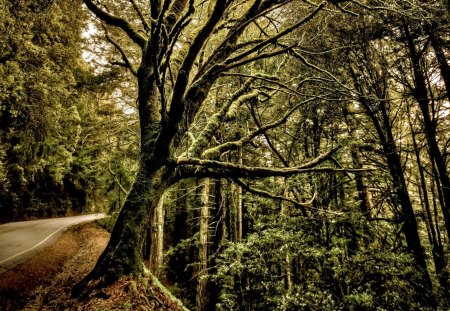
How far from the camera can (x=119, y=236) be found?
4.29 m

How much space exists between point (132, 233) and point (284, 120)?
3.70 metres

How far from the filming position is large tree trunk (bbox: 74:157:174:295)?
13.5 ft

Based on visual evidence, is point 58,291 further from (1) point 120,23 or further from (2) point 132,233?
(1) point 120,23

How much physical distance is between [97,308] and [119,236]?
1.07 metres

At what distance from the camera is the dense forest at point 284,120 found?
432cm

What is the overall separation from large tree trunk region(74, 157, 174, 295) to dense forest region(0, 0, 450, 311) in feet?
0.07

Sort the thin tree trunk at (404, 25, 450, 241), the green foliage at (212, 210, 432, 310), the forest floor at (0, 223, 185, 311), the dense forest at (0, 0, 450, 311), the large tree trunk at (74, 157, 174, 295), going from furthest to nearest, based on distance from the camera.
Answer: the green foliage at (212, 210, 432, 310) → the thin tree trunk at (404, 25, 450, 241) → the dense forest at (0, 0, 450, 311) → the large tree trunk at (74, 157, 174, 295) → the forest floor at (0, 223, 185, 311)

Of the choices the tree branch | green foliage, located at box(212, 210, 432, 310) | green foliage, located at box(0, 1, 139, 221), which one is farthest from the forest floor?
the tree branch

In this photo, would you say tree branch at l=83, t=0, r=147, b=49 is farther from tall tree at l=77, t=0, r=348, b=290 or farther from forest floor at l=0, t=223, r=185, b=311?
forest floor at l=0, t=223, r=185, b=311

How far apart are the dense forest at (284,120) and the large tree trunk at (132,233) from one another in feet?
0.07

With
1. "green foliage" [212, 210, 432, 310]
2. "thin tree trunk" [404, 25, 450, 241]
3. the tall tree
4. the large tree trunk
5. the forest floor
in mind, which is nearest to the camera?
the tall tree

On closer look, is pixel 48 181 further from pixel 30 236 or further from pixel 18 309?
pixel 18 309

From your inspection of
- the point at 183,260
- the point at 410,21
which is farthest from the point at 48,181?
the point at 410,21

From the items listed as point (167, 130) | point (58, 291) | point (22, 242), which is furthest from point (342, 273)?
point (22, 242)
